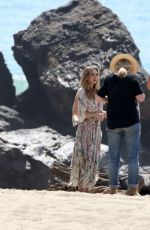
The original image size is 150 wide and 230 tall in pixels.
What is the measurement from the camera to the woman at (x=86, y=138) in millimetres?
9195

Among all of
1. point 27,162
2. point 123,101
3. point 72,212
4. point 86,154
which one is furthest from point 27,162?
point 72,212

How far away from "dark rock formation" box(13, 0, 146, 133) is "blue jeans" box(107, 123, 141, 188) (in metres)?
33.2

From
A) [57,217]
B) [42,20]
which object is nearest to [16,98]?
Answer: [42,20]

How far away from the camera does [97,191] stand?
979 centimetres

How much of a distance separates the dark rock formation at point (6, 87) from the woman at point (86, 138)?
37.8 meters

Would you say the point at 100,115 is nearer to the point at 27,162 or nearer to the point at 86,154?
the point at 86,154

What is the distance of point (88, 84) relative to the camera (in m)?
9.05

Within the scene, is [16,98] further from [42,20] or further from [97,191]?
[97,191]

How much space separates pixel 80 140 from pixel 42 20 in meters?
36.5

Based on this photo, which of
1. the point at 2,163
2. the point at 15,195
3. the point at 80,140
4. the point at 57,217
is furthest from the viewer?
the point at 2,163

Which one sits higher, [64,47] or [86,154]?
[64,47]

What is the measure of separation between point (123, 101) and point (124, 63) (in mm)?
523

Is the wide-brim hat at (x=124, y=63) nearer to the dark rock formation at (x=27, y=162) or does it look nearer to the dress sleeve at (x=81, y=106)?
the dress sleeve at (x=81, y=106)

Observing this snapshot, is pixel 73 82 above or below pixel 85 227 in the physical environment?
above
